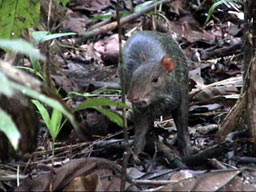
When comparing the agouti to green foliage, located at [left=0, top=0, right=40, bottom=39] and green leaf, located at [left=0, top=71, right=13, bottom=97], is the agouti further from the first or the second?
green leaf, located at [left=0, top=71, right=13, bottom=97]

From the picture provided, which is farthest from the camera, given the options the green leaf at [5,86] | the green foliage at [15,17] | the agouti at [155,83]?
the agouti at [155,83]

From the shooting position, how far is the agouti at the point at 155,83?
15.1 ft

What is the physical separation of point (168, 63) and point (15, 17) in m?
1.49

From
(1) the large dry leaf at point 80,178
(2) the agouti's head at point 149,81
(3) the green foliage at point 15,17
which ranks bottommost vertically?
(1) the large dry leaf at point 80,178

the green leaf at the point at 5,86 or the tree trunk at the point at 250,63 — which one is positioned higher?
the green leaf at the point at 5,86

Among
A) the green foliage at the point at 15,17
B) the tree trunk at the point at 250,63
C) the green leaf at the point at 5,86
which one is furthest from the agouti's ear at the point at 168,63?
the green leaf at the point at 5,86

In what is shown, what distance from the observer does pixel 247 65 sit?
436cm

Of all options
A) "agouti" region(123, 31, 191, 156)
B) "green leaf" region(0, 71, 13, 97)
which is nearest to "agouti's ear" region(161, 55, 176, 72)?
"agouti" region(123, 31, 191, 156)

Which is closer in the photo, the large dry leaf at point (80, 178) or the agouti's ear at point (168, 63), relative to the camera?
the large dry leaf at point (80, 178)

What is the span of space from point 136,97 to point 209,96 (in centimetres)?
145

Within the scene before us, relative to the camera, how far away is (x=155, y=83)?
4.75 m

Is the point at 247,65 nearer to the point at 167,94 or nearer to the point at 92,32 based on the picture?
the point at 167,94

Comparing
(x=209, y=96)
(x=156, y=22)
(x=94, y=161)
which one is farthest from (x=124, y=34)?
(x=94, y=161)

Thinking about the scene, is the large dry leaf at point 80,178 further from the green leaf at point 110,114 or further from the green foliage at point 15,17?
the green foliage at point 15,17
